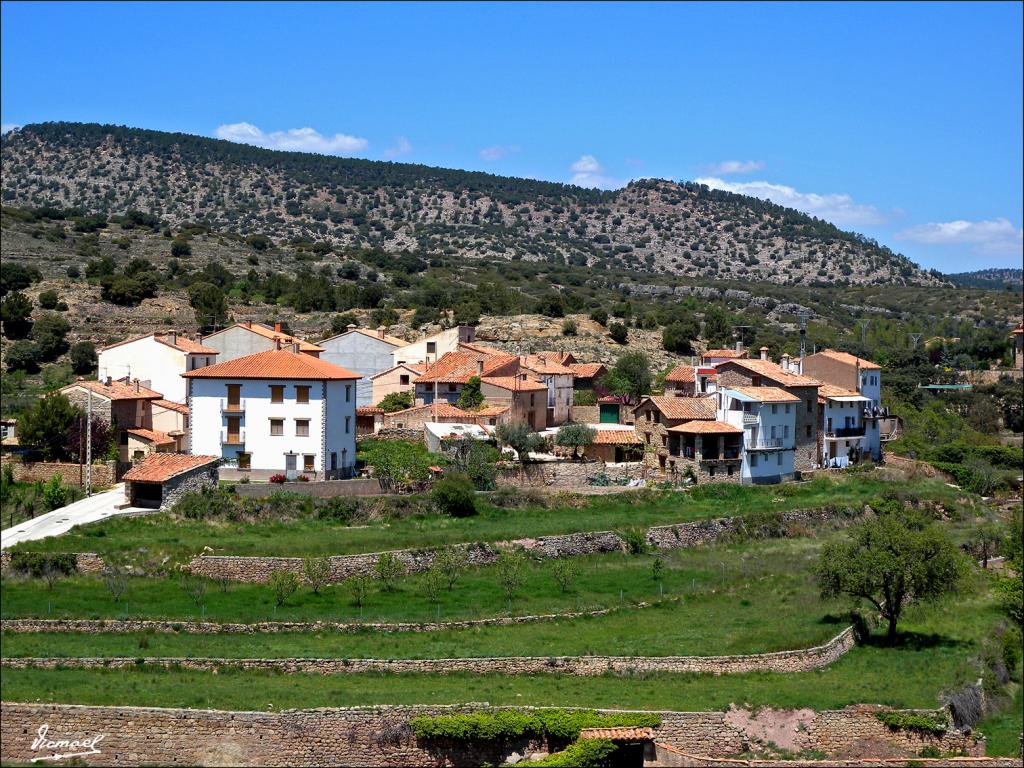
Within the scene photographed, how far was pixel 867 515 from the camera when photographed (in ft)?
163

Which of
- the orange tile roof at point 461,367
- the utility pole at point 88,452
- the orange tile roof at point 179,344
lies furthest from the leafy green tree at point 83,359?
the utility pole at point 88,452

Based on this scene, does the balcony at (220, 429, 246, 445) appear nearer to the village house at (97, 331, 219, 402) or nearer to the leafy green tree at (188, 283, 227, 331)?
the village house at (97, 331, 219, 402)

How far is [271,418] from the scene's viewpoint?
4716 cm

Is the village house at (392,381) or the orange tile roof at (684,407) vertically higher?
the village house at (392,381)

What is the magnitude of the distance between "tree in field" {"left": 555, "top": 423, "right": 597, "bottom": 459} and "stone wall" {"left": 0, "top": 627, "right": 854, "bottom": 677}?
20571 mm

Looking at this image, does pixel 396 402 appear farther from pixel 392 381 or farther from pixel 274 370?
pixel 274 370

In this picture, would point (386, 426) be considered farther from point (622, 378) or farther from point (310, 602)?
point (310, 602)

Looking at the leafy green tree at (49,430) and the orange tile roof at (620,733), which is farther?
the leafy green tree at (49,430)

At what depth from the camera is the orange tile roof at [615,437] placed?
5381 centimetres

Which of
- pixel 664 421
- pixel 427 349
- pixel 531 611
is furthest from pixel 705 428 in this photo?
pixel 427 349

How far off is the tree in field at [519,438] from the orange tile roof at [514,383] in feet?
16.7

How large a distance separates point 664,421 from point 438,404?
986 cm

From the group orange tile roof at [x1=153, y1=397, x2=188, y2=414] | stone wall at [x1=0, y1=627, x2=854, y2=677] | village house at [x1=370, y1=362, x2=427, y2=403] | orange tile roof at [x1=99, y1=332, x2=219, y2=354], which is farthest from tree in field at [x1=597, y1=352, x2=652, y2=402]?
stone wall at [x1=0, y1=627, x2=854, y2=677]

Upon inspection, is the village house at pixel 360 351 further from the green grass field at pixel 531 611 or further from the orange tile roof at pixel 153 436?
the green grass field at pixel 531 611
